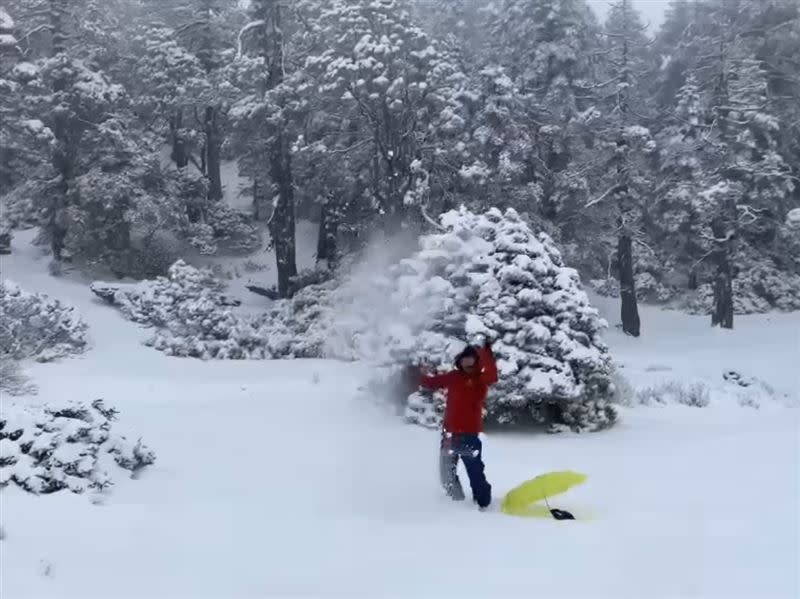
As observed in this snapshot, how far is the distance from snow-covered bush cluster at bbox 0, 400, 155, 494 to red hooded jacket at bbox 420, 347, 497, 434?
321 centimetres

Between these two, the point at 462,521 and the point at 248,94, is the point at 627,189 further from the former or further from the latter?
the point at 462,521

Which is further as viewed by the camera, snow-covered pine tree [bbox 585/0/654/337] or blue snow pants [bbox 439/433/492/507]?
snow-covered pine tree [bbox 585/0/654/337]

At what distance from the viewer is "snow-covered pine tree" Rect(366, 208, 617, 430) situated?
35.4ft

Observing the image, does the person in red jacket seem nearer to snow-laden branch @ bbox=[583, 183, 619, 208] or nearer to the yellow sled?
the yellow sled

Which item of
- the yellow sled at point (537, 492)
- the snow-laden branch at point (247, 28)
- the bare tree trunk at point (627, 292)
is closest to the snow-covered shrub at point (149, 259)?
the snow-laden branch at point (247, 28)

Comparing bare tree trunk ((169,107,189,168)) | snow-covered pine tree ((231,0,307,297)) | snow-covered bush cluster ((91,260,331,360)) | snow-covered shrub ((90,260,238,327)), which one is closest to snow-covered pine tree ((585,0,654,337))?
snow-covered pine tree ((231,0,307,297))

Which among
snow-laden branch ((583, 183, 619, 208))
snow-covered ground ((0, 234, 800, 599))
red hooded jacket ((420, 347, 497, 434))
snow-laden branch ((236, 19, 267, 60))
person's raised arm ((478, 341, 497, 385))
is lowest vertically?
snow-covered ground ((0, 234, 800, 599))

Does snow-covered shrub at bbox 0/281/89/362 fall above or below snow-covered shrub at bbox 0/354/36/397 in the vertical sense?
above

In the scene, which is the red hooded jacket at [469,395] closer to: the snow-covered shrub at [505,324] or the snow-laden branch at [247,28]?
the snow-covered shrub at [505,324]

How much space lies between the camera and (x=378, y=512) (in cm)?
688

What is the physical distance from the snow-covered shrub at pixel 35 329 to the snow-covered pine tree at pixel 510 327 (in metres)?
7.05

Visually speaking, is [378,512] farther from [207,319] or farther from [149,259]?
[149,259]

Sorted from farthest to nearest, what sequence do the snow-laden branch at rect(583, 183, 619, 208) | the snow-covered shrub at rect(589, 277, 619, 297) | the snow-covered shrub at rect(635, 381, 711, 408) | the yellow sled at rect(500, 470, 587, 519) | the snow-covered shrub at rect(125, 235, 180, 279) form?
the snow-covered shrub at rect(589, 277, 619, 297) → the snow-covered shrub at rect(125, 235, 180, 279) → the snow-laden branch at rect(583, 183, 619, 208) → the snow-covered shrub at rect(635, 381, 711, 408) → the yellow sled at rect(500, 470, 587, 519)

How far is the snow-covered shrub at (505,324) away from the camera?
10.8 metres
